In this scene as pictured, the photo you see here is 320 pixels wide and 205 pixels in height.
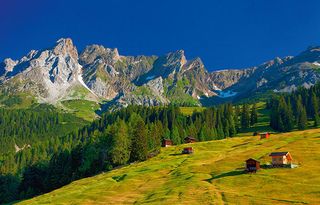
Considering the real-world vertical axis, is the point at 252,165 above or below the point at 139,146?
below

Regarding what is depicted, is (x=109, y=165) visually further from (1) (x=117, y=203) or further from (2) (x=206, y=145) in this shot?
(1) (x=117, y=203)

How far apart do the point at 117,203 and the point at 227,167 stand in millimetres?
30794

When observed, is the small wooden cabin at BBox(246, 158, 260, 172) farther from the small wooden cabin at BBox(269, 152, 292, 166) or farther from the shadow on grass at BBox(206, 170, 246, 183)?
the small wooden cabin at BBox(269, 152, 292, 166)

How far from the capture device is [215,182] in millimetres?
78938

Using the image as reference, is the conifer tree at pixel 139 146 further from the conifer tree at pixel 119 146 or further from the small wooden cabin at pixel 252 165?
the small wooden cabin at pixel 252 165

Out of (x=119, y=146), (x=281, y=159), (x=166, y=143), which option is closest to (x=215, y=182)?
(x=281, y=159)

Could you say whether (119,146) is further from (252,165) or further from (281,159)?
(281,159)

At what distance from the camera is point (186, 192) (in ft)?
240

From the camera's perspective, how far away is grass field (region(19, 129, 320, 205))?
216 feet

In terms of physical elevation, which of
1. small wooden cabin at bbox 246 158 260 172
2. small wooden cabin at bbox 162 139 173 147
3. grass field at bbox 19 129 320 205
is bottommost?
grass field at bbox 19 129 320 205

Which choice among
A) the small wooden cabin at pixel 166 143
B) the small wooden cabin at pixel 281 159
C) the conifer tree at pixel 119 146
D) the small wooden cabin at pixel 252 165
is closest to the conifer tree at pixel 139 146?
the conifer tree at pixel 119 146

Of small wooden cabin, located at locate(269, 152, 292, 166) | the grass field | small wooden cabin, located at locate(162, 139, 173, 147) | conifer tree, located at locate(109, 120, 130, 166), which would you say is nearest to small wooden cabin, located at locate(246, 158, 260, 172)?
the grass field

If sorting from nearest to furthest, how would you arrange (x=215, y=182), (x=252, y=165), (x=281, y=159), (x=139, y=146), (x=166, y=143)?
(x=215, y=182), (x=252, y=165), (x=281, y=159), (x=139, y=146), (x=166, y=143)

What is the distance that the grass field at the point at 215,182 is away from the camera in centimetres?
6581
